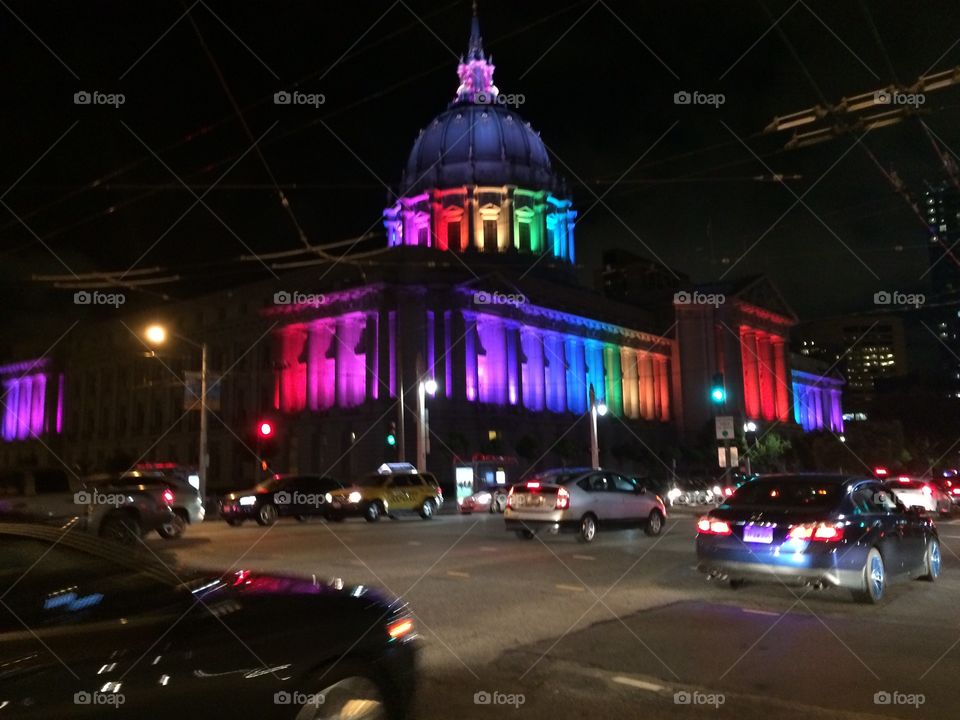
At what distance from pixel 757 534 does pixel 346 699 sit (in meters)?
6.89

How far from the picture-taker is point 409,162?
85.4 m

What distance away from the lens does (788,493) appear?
10.5m

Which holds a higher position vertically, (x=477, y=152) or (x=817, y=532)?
(x=477, y=152)

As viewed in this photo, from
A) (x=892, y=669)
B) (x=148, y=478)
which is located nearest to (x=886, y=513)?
(x=892, y=669)

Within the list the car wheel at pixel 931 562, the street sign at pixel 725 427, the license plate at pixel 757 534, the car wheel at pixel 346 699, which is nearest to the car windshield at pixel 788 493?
the license plate at pixel 757 534

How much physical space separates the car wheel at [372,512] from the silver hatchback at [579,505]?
28.9 ft

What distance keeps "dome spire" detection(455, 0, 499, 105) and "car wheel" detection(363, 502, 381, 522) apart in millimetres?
69299

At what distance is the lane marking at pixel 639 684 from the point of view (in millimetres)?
6070

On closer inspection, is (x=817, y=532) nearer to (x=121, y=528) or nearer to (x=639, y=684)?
(x=639, y=684)

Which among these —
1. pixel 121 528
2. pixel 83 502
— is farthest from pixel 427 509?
pixel 83 502

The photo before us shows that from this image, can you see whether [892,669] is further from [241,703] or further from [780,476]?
[241,703]

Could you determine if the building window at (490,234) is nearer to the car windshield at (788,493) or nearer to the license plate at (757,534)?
the car windshield at (788,493)

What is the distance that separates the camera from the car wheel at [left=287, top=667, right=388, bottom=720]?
152 inches

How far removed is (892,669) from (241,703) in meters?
5.36
